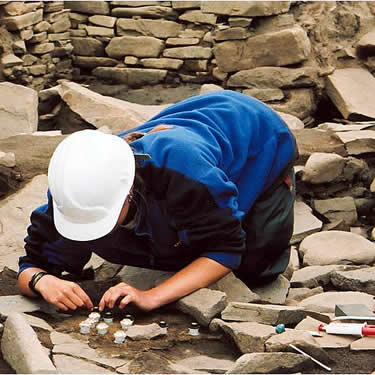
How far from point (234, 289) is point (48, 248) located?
92 cm

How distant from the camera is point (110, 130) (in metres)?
7.73

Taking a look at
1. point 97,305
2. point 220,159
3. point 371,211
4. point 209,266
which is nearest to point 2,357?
point 97,305

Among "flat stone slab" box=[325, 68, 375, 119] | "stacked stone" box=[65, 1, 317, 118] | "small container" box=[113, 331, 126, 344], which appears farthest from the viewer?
"stacked stone" box=[65, 1, 317, 118]

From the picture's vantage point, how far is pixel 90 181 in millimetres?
3871

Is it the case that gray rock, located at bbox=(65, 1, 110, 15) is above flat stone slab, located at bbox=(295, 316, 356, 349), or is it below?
below

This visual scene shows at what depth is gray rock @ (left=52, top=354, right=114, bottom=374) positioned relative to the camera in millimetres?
3607

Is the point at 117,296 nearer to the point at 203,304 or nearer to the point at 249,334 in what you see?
the point at 203,304

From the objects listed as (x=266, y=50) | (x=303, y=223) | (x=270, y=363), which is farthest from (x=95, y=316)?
(x=266, y=50)

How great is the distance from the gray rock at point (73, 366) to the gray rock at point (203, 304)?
61 cm

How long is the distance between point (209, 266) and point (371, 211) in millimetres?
3054

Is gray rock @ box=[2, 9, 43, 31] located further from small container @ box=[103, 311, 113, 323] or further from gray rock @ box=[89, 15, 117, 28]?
small container @ box=[103, 311, 113, 323]

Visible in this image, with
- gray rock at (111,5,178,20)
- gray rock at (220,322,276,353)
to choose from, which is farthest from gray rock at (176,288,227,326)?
gray rock at (111,5,178,20)

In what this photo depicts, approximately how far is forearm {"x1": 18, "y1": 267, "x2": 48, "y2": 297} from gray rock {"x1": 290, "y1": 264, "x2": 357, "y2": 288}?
159 cm

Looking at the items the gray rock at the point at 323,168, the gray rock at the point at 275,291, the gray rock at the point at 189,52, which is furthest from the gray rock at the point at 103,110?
the gray rock at the point at 275,291
